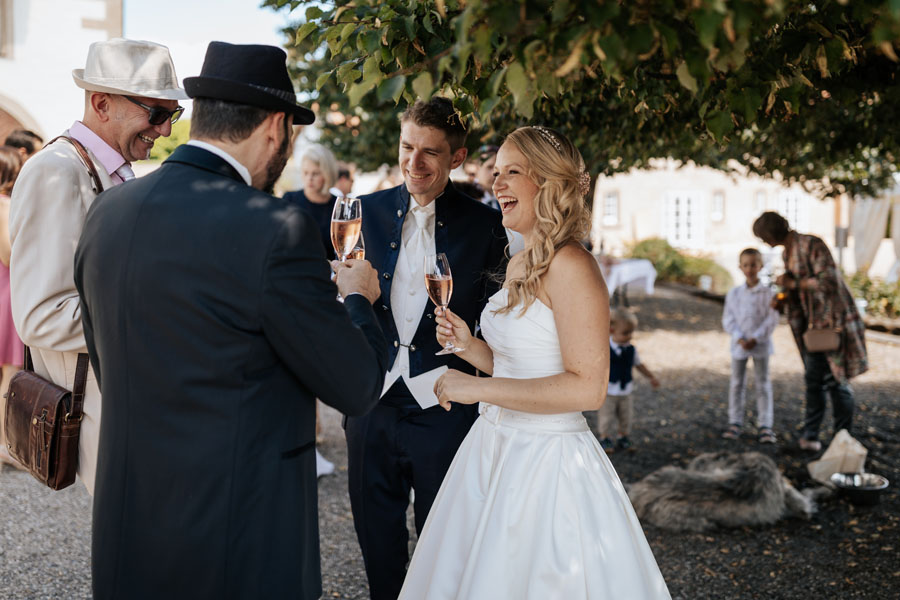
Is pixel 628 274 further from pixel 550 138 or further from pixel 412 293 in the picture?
pixel 550 138

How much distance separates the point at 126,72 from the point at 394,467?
72.4 inches

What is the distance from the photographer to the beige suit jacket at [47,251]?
2613 mm

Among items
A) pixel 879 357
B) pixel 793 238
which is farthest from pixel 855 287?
pixel 793 238

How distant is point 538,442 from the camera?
9.07ft

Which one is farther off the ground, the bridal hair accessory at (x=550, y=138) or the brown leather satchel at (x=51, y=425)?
the bridal hair accessory at (x=550, y=138)

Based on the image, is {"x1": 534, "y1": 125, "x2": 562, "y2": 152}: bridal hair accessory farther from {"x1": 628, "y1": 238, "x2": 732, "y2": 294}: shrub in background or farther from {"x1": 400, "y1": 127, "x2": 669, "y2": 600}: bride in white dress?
{"x1": 628, "y1": 238, "x2": 732, "y2": 294}: shrub in background

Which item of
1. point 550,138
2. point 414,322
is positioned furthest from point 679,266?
point 550,138

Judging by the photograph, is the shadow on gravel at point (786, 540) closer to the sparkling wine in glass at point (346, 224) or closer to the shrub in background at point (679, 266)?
the sparkling wine in glass at point (346, 224)

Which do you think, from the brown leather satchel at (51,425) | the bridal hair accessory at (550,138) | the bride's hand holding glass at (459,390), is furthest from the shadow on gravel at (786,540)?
the brown leather satchel at (51,425)

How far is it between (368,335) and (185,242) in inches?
21.3

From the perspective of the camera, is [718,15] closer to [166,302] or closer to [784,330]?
[166,302]

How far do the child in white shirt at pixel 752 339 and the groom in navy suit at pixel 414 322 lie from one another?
512 centimetres

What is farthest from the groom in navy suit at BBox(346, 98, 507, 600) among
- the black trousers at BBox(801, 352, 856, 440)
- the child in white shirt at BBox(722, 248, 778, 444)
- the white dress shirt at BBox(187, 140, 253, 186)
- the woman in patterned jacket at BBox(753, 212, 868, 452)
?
the child in white shirt at BBox(722, 248, 778, 444)

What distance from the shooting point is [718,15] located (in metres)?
1.55
